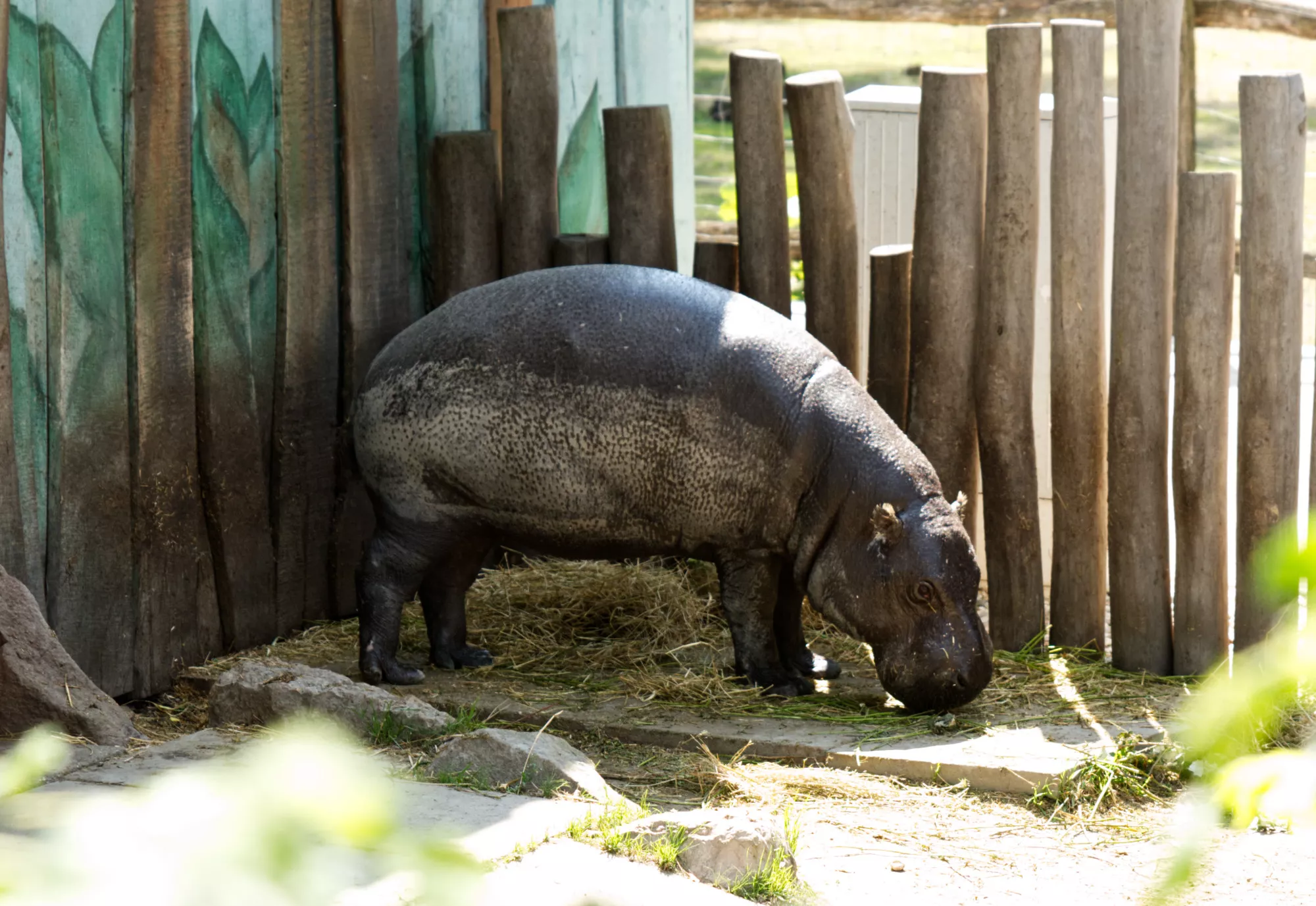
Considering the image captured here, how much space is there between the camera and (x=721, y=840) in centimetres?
329

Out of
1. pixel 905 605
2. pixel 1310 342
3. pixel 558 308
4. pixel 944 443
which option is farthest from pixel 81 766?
pixel 1310 342

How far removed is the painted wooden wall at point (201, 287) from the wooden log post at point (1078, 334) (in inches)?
81.7

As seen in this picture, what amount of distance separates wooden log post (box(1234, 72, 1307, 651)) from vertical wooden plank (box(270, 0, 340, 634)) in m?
2.70

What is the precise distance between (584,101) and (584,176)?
28 cm

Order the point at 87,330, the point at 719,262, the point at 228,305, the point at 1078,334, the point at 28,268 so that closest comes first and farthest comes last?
the point at 28,268, the point at 87,330, the point at 228,305, the point at 1078,334, the point at 719,262

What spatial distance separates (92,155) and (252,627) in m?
1.51

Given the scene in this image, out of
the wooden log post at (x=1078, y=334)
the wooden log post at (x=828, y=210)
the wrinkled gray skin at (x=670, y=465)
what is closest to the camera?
the wrinkled gray skin at (x=670, y=465)

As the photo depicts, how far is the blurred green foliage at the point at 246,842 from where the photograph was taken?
21.2 inches

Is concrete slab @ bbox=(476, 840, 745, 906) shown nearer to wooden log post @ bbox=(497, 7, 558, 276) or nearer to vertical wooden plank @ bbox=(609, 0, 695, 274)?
wooden log post @ bbox=(497, 7, 558, 276)

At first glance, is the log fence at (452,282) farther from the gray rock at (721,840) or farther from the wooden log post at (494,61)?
the gray rock at (721,840)

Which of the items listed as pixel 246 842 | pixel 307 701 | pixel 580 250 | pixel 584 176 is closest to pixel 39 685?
pixel 307 701

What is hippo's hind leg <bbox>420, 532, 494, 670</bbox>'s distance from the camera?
5047 mm

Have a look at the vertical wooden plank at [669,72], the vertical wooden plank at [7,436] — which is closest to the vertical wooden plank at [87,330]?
the vertical wooden plank at [7,436]

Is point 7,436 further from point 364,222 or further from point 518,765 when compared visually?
point 518,765
